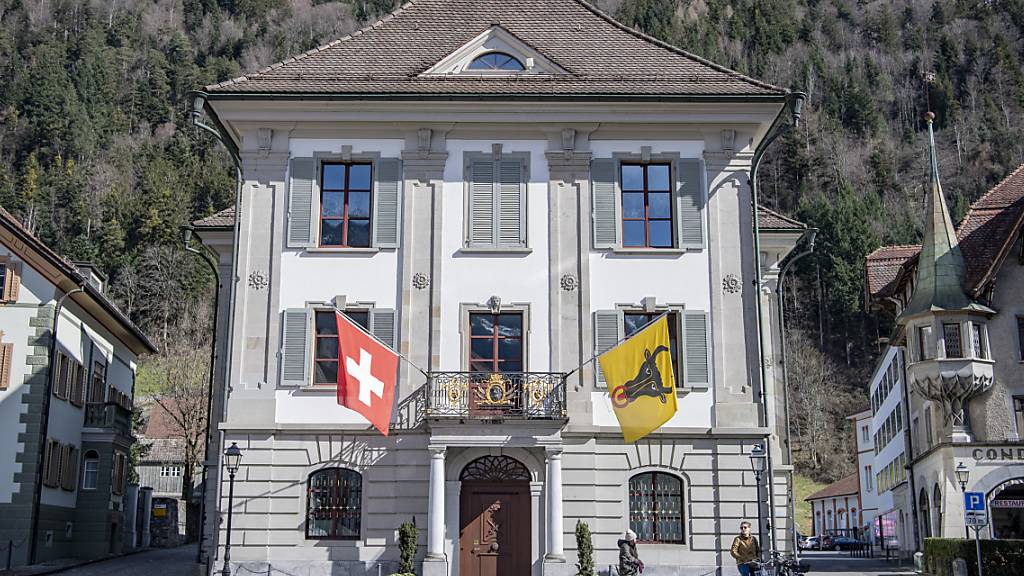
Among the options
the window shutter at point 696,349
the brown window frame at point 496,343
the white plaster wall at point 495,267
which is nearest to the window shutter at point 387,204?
the white plaster wall at point 495,267

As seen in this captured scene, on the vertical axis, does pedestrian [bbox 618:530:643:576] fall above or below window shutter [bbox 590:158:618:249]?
below

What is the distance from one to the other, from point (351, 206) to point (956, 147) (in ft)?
400

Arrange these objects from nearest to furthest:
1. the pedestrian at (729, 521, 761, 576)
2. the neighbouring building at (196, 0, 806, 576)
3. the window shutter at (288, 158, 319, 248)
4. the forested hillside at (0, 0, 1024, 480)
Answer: the pedestrian at (729, 521, 761, 576), the neighbouring building at (196, 0, 806, 576), the window shutter at (288, 158, 319, 248), the forested hillside at (0, 0, 1024, 480)

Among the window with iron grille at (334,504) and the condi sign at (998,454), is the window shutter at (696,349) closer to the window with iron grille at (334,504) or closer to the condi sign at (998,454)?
the window with iron grille at (334,504)

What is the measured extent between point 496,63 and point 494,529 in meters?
11.3

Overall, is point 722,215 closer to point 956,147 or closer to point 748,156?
point 748,156

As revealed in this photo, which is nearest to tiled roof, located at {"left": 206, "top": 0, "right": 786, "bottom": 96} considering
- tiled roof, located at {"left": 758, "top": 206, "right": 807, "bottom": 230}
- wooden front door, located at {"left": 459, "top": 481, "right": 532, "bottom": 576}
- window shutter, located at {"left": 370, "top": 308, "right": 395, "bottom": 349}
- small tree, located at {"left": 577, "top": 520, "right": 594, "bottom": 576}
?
tiled roof, located at {"left": 758, "top": 206, "right": 807, "bottom": 230}

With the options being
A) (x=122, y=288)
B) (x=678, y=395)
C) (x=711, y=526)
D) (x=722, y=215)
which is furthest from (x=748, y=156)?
(x=122, y=288)

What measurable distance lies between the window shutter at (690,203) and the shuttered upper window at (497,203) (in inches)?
148

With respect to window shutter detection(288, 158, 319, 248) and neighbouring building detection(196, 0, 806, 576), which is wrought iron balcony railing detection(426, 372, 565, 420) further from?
window shutter detection(288, 158, 319, 248)

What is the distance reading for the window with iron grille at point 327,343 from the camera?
27469 mm

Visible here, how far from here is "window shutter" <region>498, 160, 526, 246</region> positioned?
1110 inches

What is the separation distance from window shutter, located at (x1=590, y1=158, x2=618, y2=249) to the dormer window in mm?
3226

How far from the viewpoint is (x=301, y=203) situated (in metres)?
28.3
